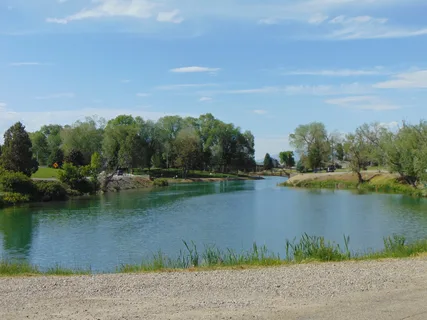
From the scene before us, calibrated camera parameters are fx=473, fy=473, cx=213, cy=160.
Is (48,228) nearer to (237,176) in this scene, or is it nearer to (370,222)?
(370,222)

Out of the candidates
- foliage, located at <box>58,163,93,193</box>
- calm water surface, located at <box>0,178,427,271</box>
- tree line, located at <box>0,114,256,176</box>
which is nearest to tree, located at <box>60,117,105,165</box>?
tree line, located at <box>0,114,256,176</box>

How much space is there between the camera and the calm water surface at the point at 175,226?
23531mm

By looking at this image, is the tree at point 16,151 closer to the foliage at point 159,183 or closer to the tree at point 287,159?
the foliage at point 159,183

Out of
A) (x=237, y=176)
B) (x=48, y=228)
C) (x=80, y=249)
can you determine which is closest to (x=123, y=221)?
(x=48, y=228)

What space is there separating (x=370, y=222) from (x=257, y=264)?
21394 mm

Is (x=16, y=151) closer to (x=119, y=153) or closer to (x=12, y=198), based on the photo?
(x=12, y=198)

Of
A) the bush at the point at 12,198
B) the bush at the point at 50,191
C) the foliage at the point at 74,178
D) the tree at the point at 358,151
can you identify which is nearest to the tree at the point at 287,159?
the tree at the point at 358,151

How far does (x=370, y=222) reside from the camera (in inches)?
1294

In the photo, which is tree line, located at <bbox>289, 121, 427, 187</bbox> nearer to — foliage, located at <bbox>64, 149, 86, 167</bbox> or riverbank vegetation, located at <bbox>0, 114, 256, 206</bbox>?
riverbank vegetation, located at <bbox>0, 114, 256, 206</bbox>

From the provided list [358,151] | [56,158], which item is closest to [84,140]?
[56,158]

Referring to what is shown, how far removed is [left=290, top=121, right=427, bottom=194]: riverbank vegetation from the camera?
187ft

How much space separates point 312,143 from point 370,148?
28.6m

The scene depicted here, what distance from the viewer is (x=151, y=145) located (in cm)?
10862

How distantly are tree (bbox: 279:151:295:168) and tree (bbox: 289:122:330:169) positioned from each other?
200ft
